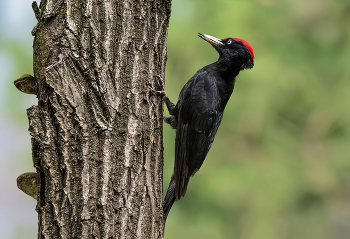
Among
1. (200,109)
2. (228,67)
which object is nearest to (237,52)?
(228,67)

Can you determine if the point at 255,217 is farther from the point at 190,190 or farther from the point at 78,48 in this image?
the point at 78,48

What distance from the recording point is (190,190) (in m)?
4.92

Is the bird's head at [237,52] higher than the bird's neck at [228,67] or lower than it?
higher

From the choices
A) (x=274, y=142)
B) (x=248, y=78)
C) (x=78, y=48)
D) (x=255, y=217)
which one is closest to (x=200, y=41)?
(x=248, y=78)

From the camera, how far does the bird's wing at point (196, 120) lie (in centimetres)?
294

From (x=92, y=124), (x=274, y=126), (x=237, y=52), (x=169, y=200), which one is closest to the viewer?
(x=92, y=124)

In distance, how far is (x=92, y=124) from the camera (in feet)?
6.25

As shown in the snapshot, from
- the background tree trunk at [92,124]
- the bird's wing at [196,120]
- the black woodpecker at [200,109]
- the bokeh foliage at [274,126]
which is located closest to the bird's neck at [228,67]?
the black woodpecker at [200,109]

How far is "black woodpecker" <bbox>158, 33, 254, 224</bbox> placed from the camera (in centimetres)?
283

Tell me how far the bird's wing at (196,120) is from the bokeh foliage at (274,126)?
A: 5.22ft

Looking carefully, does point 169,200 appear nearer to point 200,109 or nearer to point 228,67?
point 200,109

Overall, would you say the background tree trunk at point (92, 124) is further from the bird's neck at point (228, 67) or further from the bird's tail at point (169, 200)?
the bird's neck at point (228, 67)

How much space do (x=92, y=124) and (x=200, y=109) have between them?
134cm

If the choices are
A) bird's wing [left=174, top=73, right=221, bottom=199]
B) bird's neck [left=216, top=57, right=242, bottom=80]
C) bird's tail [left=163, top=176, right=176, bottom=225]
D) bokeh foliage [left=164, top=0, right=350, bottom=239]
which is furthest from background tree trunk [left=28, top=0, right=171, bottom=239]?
bokeh foliage [left=164, top=0, right=350, bottom=239]
